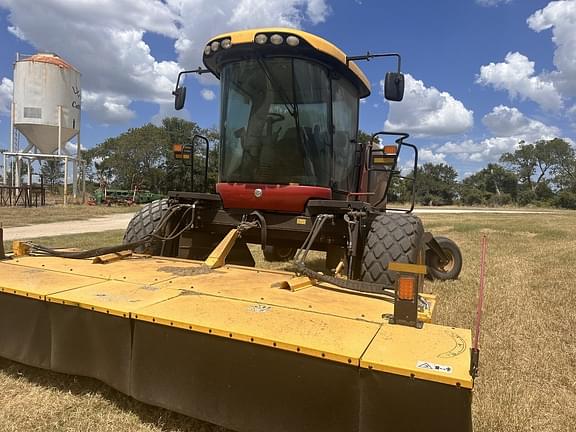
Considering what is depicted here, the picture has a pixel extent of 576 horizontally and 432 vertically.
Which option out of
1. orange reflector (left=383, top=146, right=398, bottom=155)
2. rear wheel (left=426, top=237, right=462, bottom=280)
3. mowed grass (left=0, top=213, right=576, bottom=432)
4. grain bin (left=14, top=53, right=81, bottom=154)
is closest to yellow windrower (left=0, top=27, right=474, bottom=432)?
mowed grass (left=0, top=213, right=576, bottom=432)

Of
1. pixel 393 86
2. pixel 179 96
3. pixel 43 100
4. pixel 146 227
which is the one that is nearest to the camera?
pixel 393 86

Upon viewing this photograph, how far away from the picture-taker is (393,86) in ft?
13.7

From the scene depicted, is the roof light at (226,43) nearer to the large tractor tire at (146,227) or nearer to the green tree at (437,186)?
the large tractor tire at (146,227)

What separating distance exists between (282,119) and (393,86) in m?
1.03

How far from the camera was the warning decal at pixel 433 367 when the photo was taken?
69.7 inches

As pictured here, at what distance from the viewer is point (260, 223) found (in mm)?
4082

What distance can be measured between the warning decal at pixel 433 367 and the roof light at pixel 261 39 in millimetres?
Result: 2844

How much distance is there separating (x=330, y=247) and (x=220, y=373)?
2386mm

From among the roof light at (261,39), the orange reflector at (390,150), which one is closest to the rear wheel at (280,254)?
the orange reflector at (390,150)

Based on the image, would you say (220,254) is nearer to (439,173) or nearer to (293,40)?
(293,40)

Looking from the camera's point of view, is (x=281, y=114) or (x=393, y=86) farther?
(x=393, y=86)

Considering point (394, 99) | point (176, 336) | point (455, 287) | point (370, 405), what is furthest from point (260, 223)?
point (455, 287)

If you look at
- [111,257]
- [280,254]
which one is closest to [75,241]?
[280,254]

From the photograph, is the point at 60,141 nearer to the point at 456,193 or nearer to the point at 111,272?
the point at 111,272
